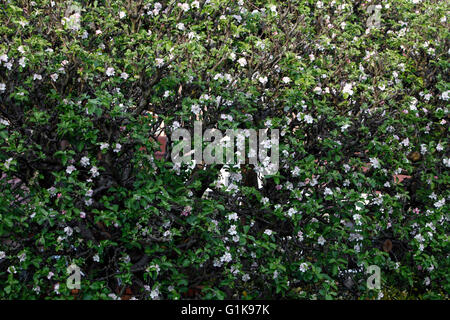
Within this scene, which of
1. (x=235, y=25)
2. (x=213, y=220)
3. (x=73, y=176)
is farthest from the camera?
(x=235, y=25)

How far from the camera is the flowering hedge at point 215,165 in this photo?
4543 mm

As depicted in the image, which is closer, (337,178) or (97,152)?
(97,152)

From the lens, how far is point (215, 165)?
4949 mm

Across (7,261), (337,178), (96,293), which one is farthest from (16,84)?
(337,178)

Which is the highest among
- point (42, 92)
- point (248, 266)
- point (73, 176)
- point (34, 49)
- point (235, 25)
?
point (235, 25)

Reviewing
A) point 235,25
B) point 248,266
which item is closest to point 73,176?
point 248,266

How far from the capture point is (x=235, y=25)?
218 inches

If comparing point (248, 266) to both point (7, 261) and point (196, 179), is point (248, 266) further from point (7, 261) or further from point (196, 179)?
point (7, 261)

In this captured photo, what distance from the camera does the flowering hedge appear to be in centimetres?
454

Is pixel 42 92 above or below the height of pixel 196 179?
above

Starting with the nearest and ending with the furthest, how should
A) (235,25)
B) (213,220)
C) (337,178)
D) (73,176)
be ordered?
(73,176) < (213,220) < (337,178) < (235,25)

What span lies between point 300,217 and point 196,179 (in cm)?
101
